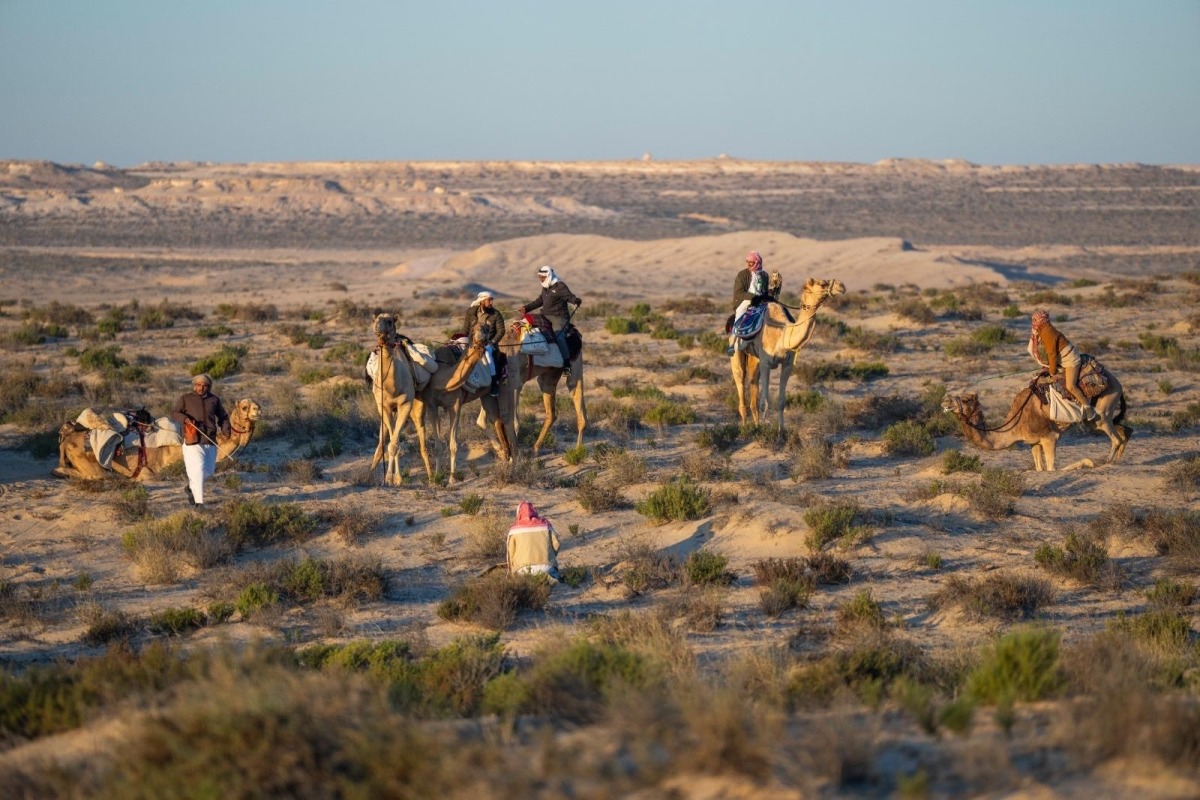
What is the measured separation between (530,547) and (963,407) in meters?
6.12

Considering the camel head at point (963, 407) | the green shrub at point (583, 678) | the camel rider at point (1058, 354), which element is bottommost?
the green shrub at point (583, 678)

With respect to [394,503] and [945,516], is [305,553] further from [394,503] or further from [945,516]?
[945,516]

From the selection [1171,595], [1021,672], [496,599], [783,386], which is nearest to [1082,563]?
[1171,595]

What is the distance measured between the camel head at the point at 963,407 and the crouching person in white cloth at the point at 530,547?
574 centimetres

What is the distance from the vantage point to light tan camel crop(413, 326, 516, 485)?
1404cm

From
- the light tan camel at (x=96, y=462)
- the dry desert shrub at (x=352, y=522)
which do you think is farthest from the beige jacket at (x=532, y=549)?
the light tan camel at (x=96, y=462)

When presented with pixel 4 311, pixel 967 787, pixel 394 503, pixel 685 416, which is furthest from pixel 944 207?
pixel 967 787

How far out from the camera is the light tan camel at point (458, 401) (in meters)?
14.0

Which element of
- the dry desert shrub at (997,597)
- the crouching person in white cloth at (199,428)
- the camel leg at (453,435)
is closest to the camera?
the dry desert shrub at (997,597)

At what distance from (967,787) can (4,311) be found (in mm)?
35757

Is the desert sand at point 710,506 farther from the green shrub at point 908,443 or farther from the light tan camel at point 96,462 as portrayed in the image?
the light tan camel at point 96,462

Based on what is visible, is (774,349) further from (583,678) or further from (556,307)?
(583,678)

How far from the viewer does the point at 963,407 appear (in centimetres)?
1422

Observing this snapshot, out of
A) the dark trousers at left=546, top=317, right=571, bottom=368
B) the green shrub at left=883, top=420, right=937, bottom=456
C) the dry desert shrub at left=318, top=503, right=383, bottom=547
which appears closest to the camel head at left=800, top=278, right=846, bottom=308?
the green shrub at left=883, top=420, right=937, bottom=456
